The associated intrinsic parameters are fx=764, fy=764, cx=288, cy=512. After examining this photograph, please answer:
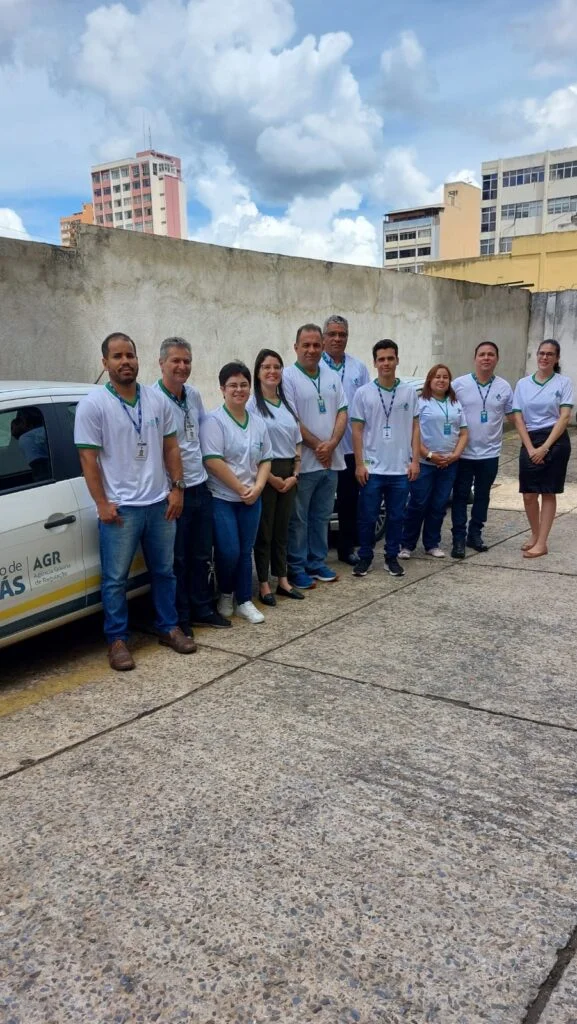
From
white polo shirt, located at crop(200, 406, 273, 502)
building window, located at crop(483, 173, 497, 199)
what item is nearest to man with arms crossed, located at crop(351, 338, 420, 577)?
white polo shirt, located at crop(200, 406, 273, 502)

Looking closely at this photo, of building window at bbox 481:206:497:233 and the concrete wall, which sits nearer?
the concrete wall

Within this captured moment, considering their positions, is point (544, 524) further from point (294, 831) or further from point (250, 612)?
point (294, 831)

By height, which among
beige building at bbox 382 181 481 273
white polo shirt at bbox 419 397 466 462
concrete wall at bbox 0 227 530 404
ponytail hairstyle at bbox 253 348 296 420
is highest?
beige building at bbox 382 181 481 273

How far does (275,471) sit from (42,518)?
1.81 metres

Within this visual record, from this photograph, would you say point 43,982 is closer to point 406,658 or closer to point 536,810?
point 536,810

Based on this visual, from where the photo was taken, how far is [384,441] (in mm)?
6023

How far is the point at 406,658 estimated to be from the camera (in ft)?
14.6

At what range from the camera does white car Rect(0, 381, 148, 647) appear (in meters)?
3.99

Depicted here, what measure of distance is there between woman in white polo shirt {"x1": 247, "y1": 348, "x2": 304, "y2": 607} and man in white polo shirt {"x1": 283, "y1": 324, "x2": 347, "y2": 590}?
13cm

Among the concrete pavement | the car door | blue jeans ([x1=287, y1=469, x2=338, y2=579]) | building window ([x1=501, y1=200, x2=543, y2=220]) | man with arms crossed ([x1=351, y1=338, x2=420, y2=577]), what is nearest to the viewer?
the concrete pavement

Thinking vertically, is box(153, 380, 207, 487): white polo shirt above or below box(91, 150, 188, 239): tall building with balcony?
below

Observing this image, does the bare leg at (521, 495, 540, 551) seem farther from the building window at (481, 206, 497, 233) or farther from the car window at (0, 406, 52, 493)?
the building window at (481, 206, 497, 233)

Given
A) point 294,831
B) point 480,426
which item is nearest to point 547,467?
point 480,426

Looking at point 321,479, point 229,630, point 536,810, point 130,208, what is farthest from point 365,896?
point 130,208
